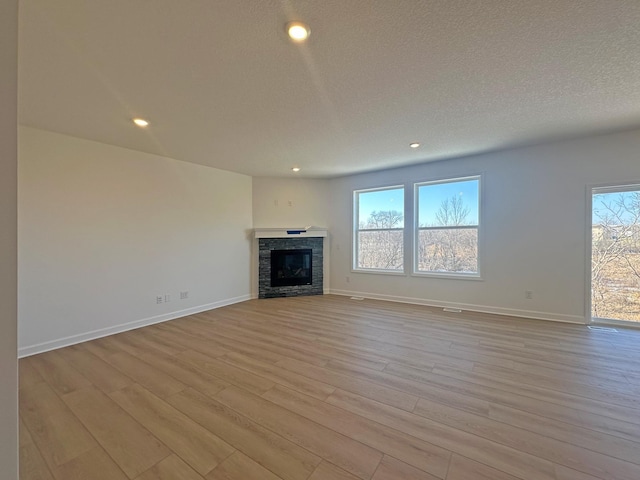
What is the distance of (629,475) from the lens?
146 centimetres

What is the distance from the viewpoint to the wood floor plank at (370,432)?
5.16 feet

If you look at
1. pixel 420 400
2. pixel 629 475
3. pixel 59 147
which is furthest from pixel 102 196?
pixel 629 475

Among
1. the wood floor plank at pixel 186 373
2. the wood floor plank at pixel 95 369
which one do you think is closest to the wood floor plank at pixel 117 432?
the wood floor plank at pixel 95 369

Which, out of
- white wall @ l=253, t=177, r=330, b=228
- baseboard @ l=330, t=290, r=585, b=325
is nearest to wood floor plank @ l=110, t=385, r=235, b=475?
white wall @ l=253, t=177, r=330, b=228

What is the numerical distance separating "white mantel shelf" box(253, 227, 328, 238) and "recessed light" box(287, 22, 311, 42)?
4.30 metres

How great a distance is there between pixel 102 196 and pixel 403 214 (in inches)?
197

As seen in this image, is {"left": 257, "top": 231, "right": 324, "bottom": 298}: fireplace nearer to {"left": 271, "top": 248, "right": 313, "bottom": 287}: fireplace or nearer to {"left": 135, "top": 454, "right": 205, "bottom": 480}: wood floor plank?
Result: {"left": 271, "top": 248, "right": 313, "bottom": 287}: fireplace

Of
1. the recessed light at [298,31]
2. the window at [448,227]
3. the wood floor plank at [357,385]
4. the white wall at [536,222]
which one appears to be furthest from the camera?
the window at [448,227]

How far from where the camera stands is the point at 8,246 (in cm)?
80

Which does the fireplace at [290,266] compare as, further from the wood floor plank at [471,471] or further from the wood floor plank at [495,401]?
the wood floor plank at [471,471]

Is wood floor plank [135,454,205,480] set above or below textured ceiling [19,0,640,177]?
below

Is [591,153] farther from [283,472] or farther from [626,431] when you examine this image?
[283,472]

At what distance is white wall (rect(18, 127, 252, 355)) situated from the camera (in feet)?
10.5

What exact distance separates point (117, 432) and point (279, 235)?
14.4ft
